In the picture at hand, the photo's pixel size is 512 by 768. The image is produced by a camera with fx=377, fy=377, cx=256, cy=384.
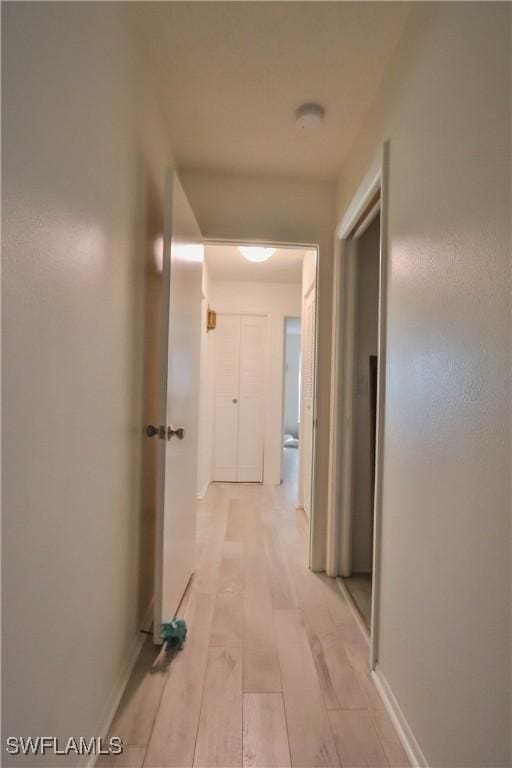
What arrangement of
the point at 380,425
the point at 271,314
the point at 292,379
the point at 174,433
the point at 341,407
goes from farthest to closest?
1. the point at 292,379
2. the point at 271,314
3. the point at 341,407
4. the point at 174,433
5. the point at 380,425

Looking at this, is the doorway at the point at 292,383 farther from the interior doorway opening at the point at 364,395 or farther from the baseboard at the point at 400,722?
the baseboard at the point at 400,722

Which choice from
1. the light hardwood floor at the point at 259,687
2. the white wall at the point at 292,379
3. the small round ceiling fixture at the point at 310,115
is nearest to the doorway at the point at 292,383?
the white wall at the point at 292,379

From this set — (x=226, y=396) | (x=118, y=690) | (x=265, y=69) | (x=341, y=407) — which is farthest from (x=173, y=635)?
(x=226, y=396)

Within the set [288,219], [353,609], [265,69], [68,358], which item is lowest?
[353,609]

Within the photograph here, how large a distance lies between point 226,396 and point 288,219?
2.54m

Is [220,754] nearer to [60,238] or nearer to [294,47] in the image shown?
[60,238]

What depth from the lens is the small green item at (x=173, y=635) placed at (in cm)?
161

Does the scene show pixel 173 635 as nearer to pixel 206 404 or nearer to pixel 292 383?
pixel 206 404

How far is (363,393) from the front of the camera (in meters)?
2.46

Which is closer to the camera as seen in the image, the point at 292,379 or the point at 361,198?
the point at 361,198

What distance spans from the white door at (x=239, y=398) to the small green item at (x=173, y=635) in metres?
2.89

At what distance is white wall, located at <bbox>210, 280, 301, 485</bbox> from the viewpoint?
450 centimetres

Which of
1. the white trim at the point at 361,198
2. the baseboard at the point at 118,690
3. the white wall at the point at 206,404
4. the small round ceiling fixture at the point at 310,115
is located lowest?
the baseboard at the point at 118,690

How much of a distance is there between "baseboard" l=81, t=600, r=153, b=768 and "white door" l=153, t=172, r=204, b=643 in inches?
3.6
